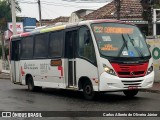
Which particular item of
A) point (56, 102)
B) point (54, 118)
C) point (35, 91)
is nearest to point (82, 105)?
point (56, 102)

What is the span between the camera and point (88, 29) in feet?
47.3

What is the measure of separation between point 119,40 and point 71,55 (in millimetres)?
2054

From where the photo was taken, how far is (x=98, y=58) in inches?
546

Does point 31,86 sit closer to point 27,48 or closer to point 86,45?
point 27,48

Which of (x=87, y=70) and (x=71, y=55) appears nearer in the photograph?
(x=87, y=70)

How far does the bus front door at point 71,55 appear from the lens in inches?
603

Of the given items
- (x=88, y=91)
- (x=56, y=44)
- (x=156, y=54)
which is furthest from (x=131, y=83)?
(x=156, y=54)

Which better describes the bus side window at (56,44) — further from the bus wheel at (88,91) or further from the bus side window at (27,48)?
the bus side window at (27,48)

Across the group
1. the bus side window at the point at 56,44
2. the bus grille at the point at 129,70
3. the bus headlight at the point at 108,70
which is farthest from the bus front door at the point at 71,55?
the bus grille at the point at 129,70

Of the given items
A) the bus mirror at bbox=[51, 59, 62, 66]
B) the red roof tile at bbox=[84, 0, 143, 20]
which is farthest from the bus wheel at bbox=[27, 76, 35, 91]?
the red roof tile at bbox=[84, 0, 143, 20]

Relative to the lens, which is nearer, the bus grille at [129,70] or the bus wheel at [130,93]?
the bus grille at [129,70]

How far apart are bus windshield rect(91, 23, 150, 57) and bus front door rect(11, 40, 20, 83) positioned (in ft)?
24.3

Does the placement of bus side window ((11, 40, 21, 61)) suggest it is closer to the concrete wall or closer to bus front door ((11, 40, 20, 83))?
bus front door ((11, 40, 20, 83))

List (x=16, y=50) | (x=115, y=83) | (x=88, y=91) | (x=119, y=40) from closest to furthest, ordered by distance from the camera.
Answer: (x=115, y=83) → (x=119, y=40) → (x=88, y=91) → (x=16, y=50)
